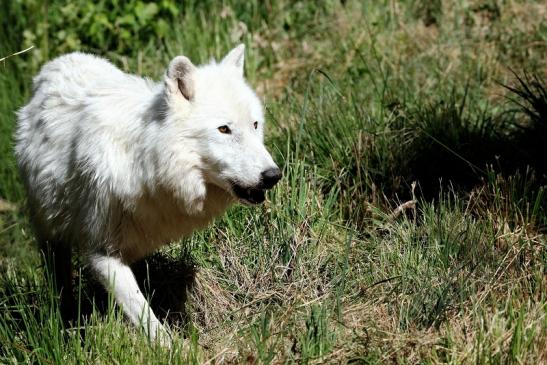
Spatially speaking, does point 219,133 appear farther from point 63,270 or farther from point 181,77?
point 63,270

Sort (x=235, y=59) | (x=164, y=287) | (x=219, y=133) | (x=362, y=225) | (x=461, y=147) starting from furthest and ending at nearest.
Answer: (x=461, y=147), (x=362, y=225), (x=164, y=287), (x=235, y=59), (x=219, y=133)

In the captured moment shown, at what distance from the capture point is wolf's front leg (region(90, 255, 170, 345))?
4.25 meters

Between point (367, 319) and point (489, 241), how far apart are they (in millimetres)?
954

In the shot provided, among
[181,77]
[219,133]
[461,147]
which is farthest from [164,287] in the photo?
[461,147]

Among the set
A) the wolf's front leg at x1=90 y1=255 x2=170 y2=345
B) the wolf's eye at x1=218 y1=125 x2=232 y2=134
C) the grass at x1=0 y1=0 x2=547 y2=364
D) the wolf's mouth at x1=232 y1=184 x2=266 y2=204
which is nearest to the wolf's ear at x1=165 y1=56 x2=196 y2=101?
the wolf's eye at x1=218 y1=125 x2=232 y2=134

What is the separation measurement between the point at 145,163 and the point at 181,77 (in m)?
0.47

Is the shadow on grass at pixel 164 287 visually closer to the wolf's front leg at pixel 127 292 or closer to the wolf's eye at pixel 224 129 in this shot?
the wolf's front leg at pixel 127 292

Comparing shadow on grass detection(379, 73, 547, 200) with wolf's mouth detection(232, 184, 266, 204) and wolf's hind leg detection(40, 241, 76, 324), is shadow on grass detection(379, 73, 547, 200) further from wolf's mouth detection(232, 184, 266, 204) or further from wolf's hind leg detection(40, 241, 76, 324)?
wolf's hind leg detection(40, 241, 76, 324)

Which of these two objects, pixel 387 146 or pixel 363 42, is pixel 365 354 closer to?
pixel 387 146

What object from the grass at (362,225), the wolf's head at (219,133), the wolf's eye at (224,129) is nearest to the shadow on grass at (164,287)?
the grass at (362,225)

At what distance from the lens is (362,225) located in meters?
5.45

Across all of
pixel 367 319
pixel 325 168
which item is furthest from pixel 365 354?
pixel 325 168

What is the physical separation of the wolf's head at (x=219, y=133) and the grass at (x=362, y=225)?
0.59 metres

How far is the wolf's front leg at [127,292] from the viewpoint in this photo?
4.25 meters
